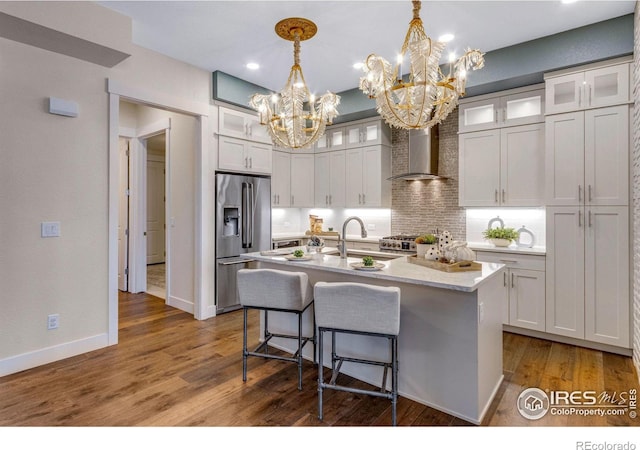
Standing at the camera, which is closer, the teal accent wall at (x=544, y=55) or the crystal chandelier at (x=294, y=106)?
the crystal chandelier at (x=294, y=106)

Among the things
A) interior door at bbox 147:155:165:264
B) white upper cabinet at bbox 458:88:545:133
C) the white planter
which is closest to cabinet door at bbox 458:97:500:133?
white upper cabinet at bbox 458:88:545:133

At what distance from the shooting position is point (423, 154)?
14.9 ft

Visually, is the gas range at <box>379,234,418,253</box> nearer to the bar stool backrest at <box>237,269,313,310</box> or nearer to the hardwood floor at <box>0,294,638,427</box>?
the hardwood floor at <box>0,294,638,427</box>

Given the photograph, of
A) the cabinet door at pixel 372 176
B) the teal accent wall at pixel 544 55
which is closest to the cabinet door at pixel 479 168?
the teal accent wall at pixel 544 55

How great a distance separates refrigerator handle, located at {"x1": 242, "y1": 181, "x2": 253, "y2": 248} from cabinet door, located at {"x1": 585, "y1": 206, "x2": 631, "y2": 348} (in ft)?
12.5

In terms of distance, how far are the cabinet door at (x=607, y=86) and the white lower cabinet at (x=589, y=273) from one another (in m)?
1.01

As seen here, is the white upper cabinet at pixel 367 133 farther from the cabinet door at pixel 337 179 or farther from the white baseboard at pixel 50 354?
the white baseboard at pixel 50 354

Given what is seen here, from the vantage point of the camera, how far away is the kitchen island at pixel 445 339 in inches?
82.7

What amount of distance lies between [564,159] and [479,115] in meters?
1.13

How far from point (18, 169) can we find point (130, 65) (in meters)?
1.47

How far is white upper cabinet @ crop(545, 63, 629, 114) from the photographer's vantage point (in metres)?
3.17
